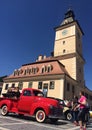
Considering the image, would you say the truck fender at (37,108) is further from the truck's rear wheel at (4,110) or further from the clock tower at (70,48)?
the clock tower at (70,48)

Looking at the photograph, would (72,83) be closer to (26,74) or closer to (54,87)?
(54,87)

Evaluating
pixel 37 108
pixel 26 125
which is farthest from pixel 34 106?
pixel 26 125

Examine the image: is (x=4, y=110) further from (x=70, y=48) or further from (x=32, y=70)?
(x=70, y=48)

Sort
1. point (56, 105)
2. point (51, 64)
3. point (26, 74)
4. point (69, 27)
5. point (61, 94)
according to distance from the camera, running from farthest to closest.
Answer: point (69, 27) → point (26, 74) → point (51, 64) → point (61, 94) → point (56, 105)

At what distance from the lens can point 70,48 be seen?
120ft

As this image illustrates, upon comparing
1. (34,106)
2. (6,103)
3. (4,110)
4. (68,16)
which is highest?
(68,16)

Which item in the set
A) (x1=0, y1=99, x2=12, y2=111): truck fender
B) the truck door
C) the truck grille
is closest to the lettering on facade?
(x1=0, y1=99, x2=12, y2=111): truck fender

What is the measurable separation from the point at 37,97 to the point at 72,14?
1571 inches

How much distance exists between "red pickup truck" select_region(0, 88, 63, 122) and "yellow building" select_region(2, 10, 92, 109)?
17.5m

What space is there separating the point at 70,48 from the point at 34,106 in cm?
2883

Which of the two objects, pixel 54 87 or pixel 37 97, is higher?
pixel 54 87

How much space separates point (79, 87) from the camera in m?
35.0

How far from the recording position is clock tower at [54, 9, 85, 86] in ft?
112

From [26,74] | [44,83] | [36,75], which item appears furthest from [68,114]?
[26,74]
